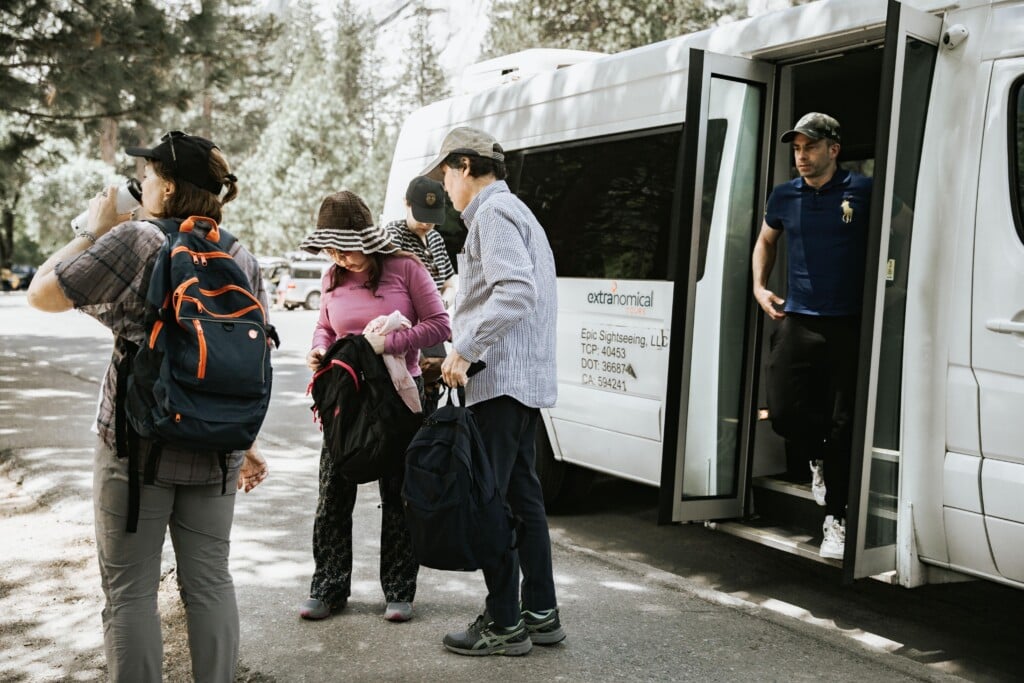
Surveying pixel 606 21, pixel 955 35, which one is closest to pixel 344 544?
pixel 955 35

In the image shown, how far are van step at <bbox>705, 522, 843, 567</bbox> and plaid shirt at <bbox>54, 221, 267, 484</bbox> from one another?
2.73 meters

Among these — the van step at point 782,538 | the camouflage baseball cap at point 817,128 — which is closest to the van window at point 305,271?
the van step at point 782,538

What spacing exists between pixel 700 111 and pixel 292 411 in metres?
7.13

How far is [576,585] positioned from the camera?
4.93 meters

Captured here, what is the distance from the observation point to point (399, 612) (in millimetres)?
4340

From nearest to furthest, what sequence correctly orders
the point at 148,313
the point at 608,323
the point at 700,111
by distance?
the point at 148,313
the point at 700,111
the point at 608,323

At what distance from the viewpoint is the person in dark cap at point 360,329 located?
418cm

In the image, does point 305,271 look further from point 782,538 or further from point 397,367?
point 397,367

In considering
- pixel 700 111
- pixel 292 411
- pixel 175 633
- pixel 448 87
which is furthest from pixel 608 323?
pixel 448 87

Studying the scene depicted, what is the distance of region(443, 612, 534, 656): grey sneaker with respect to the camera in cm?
396

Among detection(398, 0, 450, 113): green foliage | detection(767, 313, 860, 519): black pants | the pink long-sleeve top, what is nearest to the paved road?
detection(767, 313, 860, 519): black pants

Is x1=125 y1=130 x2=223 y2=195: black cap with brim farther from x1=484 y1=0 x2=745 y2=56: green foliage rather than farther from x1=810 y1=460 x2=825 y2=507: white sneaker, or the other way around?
x1=484 y1=0 x2=745 y2=56: green foliage

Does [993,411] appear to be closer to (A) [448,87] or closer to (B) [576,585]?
(B) [576,585]

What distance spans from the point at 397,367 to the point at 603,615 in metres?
1.44
